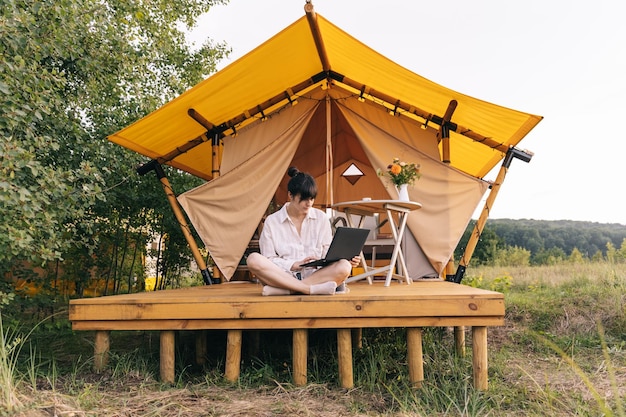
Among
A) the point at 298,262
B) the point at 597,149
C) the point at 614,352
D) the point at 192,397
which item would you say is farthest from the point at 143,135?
the point at 597,149

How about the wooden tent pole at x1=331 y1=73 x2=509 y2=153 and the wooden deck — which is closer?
the wooden deck

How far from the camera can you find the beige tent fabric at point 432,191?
457 cm

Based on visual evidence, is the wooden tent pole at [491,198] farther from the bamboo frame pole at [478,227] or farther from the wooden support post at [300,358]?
the wooden support post at [300,358]

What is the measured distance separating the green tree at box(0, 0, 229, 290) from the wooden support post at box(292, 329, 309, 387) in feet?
5.47

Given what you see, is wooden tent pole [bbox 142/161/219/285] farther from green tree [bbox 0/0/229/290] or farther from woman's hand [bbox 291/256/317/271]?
woman's hand [bbox 291/256/317/271]

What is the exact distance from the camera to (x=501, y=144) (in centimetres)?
468

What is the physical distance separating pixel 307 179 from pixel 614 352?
2.87 m

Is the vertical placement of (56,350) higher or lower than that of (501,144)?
lower

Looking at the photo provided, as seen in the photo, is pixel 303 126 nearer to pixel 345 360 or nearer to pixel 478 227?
pixel 478 227

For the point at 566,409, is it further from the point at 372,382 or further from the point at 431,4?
the point at 431,4

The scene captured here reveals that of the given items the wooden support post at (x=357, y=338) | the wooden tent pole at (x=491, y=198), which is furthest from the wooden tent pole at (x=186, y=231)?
the wooden tent pole at (x=491, y=198)

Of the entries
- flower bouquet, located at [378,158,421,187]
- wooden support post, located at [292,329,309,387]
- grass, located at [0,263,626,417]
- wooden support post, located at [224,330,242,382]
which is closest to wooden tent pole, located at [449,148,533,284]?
grass, located at [0,263,626,417]

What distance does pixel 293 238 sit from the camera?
3.31 meters

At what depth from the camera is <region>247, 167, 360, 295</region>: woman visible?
3.00 m
